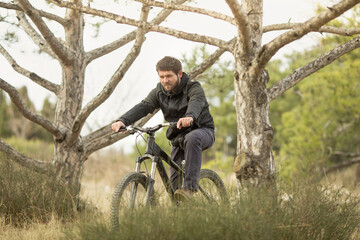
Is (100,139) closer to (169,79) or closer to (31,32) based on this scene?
(31,32)

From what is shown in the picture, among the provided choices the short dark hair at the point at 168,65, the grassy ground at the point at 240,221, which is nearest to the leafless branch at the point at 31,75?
the grassy ground at the point at 240,221

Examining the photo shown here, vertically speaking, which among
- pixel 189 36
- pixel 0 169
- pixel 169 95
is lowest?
pixel 0 169

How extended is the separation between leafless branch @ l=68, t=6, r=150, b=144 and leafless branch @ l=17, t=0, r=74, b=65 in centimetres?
101

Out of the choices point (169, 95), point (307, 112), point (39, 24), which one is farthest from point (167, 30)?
point (307, 112)

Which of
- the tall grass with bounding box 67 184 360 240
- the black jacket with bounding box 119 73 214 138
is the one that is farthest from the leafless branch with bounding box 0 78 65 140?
the tall grass with bounding box 67 184 360 240

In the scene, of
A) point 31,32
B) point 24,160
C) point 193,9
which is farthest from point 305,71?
point 31,32

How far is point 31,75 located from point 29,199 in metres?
2.49

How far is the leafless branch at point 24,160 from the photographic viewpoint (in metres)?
7.07

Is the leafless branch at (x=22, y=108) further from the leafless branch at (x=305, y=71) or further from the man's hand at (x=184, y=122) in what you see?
A: the leafless branch at (x=305, y=71)

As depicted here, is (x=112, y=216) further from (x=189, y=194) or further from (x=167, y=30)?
(x=167, y=30)

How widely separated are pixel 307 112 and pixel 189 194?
13304mm

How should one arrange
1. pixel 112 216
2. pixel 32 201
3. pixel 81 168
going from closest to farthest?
pixel 112 216 → pixel 32 201 → pixel 81 168

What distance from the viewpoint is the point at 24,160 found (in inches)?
287

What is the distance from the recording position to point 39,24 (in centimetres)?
664
